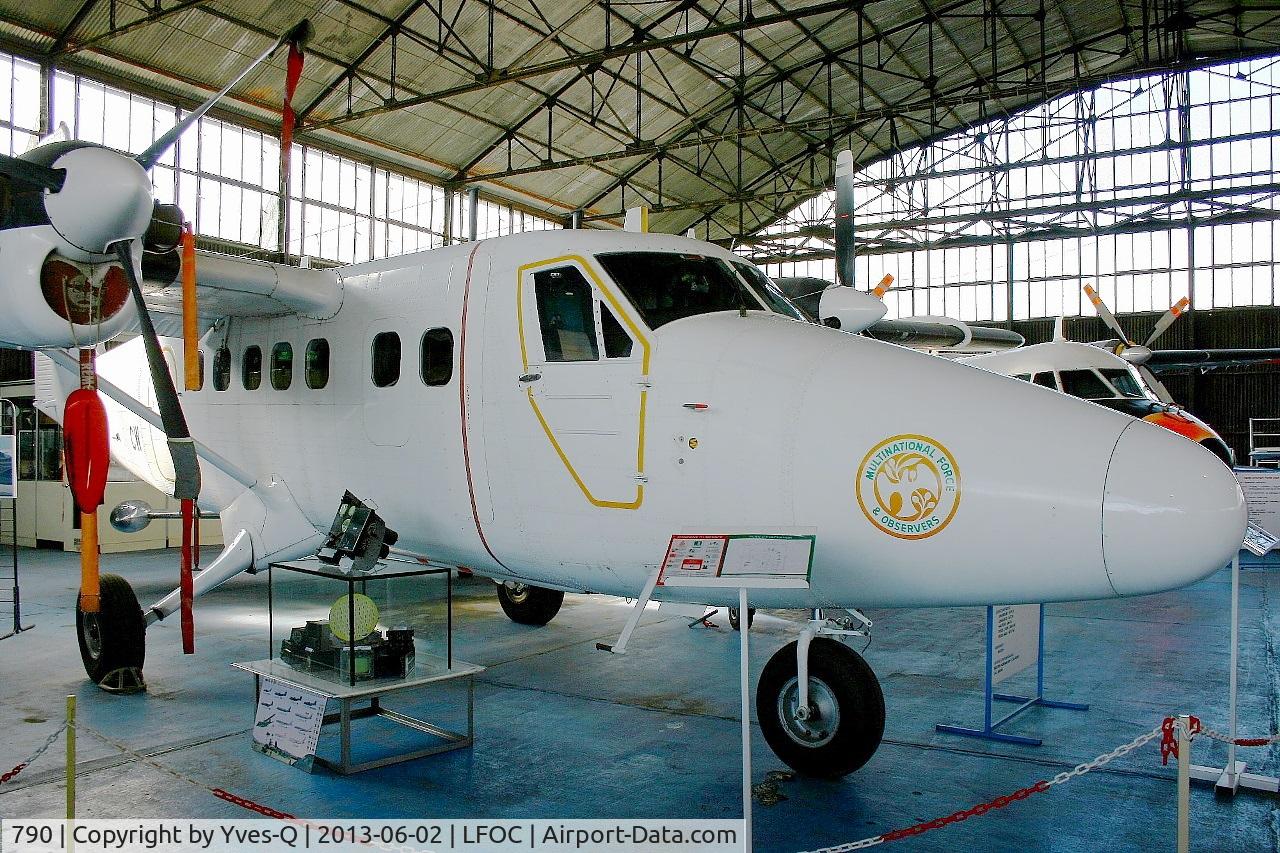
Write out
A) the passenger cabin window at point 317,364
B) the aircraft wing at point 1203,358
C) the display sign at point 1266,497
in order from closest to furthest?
the passenger cabin window at point 317,364
the display sign at point 1266,497
the aircraft wing at point 1203,358

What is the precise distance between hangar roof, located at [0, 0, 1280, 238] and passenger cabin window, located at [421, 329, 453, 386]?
48.0ft

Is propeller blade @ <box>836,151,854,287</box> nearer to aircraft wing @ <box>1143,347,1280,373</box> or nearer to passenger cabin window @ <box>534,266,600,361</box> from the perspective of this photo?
passenger cabin window @ <box>534,266,600,361</box>

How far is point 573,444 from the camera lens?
18.2 feet

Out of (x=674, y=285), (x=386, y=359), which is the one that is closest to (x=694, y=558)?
(x=674, y=285)

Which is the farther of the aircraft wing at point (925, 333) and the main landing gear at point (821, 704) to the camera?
the aircraft wing at point (925, 333)

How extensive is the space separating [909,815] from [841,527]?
1.81 m

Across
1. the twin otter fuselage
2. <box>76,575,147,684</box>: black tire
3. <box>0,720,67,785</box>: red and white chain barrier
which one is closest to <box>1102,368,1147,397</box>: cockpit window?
the twin otter fuselage

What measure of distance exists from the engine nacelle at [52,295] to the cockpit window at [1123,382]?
13712mm

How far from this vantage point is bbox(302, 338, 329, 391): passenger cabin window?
7336mm

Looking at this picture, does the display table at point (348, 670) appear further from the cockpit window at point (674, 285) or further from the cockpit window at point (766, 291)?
the cockpit window at point (766, 291)

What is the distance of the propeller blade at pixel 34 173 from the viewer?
5895mm

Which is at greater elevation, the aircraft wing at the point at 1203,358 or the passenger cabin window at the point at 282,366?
the aircraft wing at the point at 1203,358

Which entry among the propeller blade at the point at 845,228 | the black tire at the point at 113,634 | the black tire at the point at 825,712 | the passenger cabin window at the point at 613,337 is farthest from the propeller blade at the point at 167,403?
the propeller blade at the point at 845,228

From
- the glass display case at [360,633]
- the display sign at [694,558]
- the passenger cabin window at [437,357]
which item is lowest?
the glass display case at [360,633]
